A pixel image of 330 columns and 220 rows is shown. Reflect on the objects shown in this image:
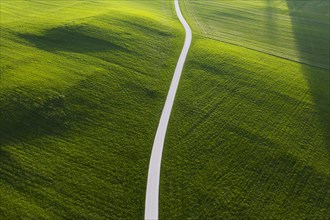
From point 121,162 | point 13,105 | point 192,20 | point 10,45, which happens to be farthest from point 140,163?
point 192,20

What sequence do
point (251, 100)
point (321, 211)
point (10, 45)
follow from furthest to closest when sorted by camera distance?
point (10, 45), point (251, 100), point (321, 211)

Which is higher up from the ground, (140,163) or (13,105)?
(13,105)

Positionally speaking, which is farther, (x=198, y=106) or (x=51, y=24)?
(x=51, y=24)

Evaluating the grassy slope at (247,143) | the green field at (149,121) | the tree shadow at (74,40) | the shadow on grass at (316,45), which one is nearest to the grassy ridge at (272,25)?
the shadow on grass at (316,45)

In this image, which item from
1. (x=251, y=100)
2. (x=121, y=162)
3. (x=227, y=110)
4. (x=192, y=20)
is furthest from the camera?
(x=192, y=20)

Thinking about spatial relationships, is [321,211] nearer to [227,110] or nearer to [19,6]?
[227,110]

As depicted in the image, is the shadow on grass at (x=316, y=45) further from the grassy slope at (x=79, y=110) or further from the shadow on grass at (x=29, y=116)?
the shadow on grass at (x=29, y=116)

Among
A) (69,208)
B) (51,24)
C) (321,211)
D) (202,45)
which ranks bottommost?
(321,211)
